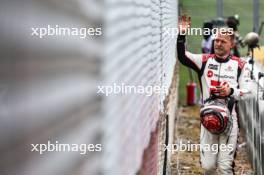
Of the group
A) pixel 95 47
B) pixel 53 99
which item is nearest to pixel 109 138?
pixel 95 47

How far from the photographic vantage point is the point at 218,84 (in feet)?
25.4

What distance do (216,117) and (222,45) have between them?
805 millimetres

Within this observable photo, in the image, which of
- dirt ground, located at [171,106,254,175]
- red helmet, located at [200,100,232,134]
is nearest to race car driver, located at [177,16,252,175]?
red helmet, located at [200,100,232,134]

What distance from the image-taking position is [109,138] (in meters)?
2.10

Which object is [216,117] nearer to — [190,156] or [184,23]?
[184,23]

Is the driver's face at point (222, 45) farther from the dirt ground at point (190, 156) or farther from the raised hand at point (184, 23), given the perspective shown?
the dirt ground at point (190, 156)

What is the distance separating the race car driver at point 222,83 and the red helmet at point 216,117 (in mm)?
108

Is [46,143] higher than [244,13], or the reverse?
[244,13]

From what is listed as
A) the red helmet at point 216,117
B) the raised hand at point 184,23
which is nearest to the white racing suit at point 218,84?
the red helmet at point 216,117

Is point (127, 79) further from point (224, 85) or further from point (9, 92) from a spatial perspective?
point (224, 85)

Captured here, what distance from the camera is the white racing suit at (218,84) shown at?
761 centimetres

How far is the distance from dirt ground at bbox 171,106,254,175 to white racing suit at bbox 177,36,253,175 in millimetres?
1964

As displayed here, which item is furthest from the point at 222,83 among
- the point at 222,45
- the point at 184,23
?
the point at 184,23

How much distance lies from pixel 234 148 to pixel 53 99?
20.5 feet
